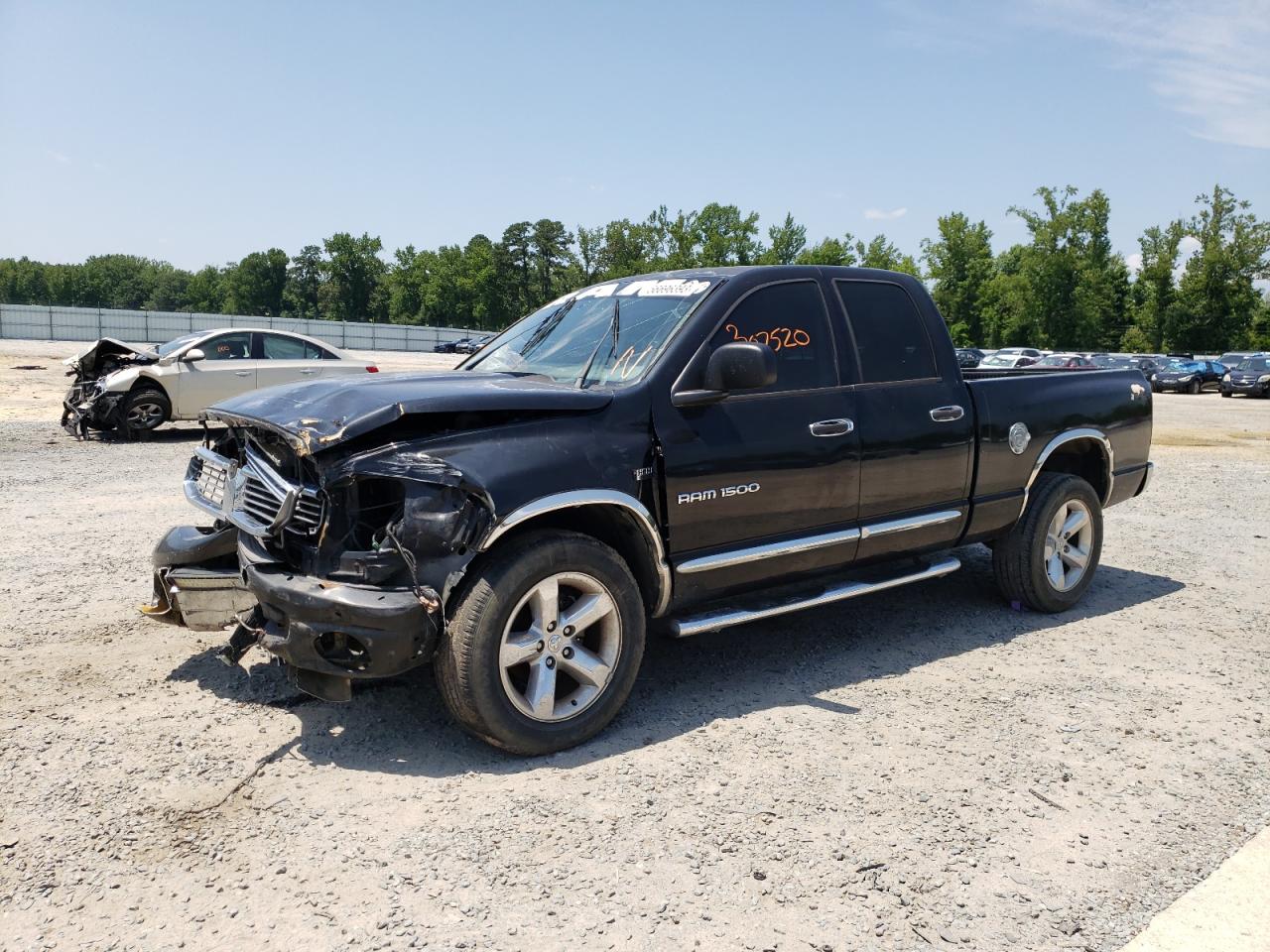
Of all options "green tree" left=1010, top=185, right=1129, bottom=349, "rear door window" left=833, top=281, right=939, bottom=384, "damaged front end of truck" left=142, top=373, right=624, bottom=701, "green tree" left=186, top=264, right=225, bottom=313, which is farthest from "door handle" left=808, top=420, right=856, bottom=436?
"green tree" left=186, top=264, right=225, bottom=313

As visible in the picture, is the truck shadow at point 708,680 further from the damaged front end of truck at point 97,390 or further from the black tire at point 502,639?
the damaged front end of truck at point 97,390

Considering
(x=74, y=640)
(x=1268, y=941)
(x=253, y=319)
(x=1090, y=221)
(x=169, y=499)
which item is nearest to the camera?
(x=1268, y=941)

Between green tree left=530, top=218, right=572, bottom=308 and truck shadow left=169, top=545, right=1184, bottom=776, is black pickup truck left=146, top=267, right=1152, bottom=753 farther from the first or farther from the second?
green tree left=530, top=218, right=572, bottom=308

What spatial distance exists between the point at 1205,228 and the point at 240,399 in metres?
75.5

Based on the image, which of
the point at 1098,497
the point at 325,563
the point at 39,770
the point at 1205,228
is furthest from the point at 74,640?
the point at 1205,228

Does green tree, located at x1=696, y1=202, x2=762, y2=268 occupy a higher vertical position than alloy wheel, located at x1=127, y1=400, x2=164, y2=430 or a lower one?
higher

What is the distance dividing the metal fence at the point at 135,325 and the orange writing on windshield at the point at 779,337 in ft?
149

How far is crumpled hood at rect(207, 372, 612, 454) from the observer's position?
352 centimetres

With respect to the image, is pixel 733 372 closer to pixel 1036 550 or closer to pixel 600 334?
pixel 600 334

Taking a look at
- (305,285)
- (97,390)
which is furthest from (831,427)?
(305,285)

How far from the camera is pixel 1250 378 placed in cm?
3666

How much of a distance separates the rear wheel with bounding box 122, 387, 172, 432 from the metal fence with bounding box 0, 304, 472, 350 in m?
35.0

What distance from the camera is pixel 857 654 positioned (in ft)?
16.6

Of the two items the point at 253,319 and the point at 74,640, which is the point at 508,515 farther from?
the point at 253,319
